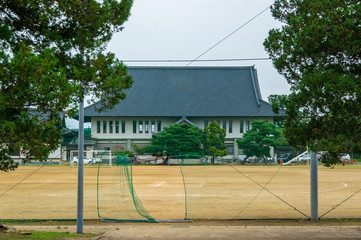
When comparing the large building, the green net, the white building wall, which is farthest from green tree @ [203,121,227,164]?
the large building

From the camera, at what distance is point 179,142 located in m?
38.4

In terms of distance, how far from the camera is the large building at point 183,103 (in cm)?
5631

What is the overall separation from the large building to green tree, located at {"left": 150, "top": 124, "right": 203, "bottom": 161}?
39.2 ft

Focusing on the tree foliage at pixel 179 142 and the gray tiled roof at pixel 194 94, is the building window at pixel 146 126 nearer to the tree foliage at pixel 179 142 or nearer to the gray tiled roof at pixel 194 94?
the gray tiled roof at pixel 194 94

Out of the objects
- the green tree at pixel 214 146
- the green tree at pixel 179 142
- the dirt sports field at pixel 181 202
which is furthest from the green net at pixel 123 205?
the green tree at pixel 179 142

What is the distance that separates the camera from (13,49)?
718 cm

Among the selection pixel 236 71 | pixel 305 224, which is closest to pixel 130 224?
pixel 305 224

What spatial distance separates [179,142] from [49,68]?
3267 cm

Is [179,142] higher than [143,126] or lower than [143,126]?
lower

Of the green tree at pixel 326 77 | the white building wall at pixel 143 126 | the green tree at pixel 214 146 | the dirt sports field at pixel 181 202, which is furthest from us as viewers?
the white building wall at pixel 143 126

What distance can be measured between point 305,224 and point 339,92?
4.99 meters

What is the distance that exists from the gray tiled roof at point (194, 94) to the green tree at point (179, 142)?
1381cm

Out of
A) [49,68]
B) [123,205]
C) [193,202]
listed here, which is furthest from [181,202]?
[49,68]

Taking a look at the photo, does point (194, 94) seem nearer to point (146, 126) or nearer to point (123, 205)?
point (146, 126)
